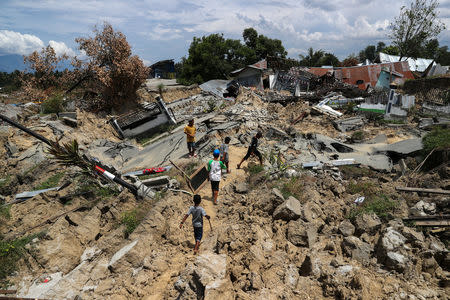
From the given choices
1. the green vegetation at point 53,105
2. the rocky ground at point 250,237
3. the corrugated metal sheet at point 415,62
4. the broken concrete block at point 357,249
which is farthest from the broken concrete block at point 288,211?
the corrugated metal sheet at point 415,62

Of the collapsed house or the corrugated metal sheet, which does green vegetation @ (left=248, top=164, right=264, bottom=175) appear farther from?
the corrugated metal sheet

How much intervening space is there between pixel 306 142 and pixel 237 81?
14.8m

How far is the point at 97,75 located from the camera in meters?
15.4

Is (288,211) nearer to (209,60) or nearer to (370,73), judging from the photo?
(370,73)

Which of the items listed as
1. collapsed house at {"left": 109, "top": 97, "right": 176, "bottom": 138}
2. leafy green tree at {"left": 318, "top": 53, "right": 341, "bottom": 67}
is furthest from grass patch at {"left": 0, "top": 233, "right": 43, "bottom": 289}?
leafy green tree at {"left": 318, "top": 53, "right": 341, "bottom": 67}

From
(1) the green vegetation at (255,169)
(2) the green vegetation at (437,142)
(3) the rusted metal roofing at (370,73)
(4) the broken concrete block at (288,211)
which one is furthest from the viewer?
(3) the rusted metal roofing at (370,73)

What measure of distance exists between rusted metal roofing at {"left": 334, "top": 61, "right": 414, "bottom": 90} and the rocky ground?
15532 mm

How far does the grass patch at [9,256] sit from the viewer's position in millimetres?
4666

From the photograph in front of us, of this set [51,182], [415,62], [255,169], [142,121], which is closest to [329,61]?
[415,62]

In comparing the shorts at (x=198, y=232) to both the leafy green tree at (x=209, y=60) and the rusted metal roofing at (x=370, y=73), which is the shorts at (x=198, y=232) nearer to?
the rusted metal roofing at (x=370, y=73)

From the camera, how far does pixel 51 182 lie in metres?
8.41

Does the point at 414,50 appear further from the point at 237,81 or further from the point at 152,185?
the point at 152,185

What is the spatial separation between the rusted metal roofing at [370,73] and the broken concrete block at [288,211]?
66.4 feet

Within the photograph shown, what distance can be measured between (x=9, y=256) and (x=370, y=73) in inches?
988
